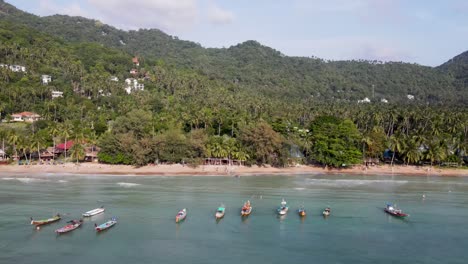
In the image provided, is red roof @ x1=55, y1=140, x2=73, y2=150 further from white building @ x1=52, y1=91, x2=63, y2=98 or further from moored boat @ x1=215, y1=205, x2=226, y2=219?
moored boat @ x1=215, y1=205, x2=226, y2=219

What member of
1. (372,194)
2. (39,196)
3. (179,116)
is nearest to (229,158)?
(179,116)

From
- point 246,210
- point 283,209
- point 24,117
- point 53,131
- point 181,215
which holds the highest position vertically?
point 24,117

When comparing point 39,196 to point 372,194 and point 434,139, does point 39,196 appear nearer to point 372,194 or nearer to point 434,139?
point 372,194

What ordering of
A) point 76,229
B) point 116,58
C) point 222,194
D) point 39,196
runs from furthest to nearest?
point 116,58 < point 222,194 < point 39,196 < point 76,229

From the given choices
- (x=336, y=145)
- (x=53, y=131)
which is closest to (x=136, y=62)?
(x=53, y=131)

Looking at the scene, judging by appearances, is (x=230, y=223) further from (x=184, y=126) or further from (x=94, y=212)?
(x=184, y=126)

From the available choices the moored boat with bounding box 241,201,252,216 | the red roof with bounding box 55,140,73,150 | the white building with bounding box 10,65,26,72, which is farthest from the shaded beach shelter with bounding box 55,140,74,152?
the white building with bounding box 10,65,26,72

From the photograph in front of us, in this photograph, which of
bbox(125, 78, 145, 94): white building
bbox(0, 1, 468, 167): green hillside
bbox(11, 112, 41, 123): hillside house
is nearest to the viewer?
bbox(0, 1, 468, 167): green hillside
